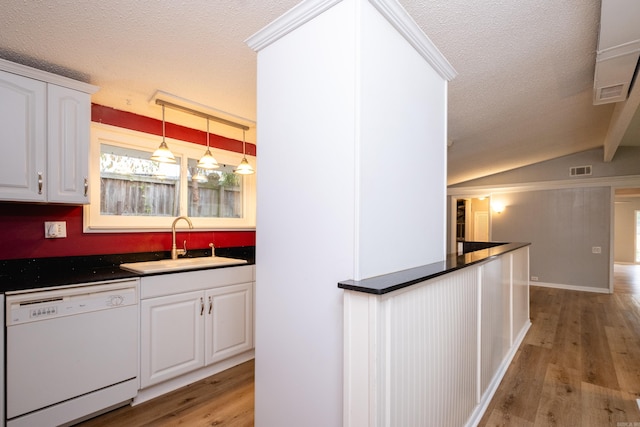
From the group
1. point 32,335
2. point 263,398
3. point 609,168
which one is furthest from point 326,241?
point 609,168

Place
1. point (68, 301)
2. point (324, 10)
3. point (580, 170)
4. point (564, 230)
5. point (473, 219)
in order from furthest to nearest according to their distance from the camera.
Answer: point (473, 219) → point (564, 230) → point (580, 170) → point (68, 301) → point (324, 10)

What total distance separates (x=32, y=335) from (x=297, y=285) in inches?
60.9

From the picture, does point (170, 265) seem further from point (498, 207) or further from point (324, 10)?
point (498, 207)

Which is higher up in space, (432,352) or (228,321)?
(432,352)

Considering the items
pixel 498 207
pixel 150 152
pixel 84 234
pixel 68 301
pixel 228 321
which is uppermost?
pixel 150 152

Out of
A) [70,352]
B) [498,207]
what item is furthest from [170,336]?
[498,207]

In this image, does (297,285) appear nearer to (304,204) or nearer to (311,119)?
(304,204)

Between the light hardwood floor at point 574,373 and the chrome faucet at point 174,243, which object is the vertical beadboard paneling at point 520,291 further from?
the chrome faucet at point 174,243

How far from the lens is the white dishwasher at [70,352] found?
1626 mm

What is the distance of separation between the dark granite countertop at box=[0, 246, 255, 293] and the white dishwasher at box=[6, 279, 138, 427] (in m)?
0.06

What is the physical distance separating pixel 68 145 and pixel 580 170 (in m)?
7.74

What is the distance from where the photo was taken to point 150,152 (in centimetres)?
282

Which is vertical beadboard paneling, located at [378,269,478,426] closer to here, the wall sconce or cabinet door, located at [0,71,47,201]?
cabinet door, located at [0,71,47,201]

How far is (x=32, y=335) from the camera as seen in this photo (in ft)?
5.47
